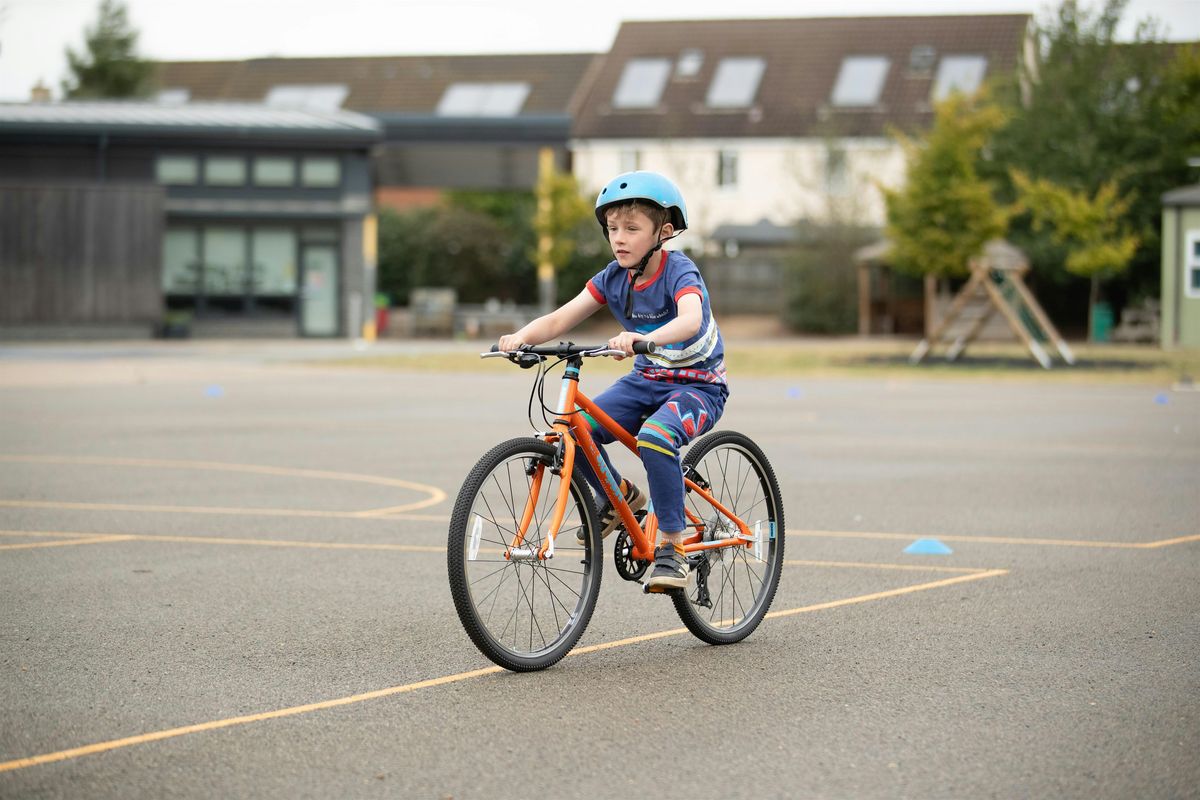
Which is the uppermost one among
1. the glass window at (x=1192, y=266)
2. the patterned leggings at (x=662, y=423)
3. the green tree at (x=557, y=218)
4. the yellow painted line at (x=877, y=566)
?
the green tree at (x=557, y=218)

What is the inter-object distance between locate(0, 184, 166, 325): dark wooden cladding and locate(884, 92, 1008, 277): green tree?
1971 cm

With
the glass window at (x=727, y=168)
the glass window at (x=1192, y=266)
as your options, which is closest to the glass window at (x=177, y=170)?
the glass window at (x=727, y=168)

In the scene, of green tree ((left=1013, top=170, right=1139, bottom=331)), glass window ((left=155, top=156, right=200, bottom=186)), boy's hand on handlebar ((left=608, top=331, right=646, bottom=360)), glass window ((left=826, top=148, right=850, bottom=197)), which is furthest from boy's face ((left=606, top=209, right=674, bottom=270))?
glass window ((left=826, top=148, right=850, bottom=197))

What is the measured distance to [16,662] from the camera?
5.75m

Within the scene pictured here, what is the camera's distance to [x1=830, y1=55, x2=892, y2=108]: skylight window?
49.5 metres

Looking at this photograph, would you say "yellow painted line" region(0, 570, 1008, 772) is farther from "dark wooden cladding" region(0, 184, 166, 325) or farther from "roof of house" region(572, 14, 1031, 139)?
"roof of house" region(572, 14, 1031, 139)

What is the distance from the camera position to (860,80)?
50281 mm

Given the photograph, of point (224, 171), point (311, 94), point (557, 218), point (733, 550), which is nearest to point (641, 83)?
point (557, 218)

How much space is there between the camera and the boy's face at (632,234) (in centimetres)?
589

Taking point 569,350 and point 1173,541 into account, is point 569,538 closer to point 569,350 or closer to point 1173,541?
point 569,350

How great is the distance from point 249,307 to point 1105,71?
22.4m

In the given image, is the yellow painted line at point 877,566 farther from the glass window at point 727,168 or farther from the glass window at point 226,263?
the glass window at point 727,168

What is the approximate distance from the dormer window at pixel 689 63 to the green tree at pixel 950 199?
2385cm

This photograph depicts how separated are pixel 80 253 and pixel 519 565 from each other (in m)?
35.7
